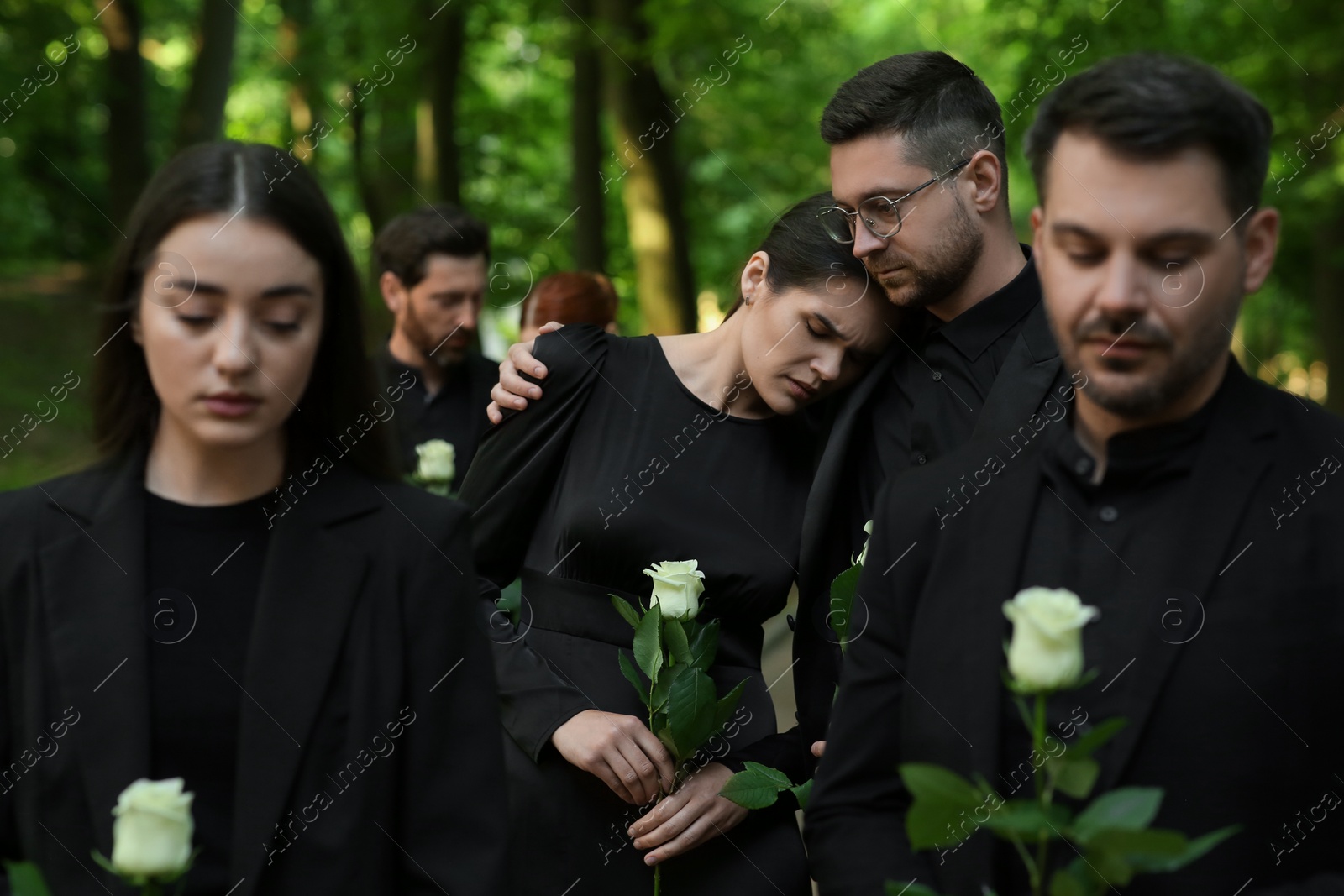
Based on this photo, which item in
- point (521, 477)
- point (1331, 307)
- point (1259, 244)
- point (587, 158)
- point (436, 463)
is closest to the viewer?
point (1259, 244)

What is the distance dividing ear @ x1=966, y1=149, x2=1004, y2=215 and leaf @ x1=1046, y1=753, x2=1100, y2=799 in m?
1.89

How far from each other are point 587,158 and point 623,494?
31.5ft

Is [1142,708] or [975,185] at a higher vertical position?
[975,185]

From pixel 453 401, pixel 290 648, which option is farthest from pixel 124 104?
pixel 290 648

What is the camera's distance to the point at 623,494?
335 cm

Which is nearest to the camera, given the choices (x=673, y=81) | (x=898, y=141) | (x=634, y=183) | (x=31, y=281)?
(x=898, y=141)

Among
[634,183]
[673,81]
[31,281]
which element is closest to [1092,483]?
[634,183]

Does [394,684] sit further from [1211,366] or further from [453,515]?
[1211,366]

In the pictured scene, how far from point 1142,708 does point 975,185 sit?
1647 millimetres

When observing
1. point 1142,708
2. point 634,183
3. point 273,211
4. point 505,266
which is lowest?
point 1142,708

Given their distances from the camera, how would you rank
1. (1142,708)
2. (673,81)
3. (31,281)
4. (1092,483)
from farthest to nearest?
1. (31,281)
2. (673,81)
3. (1092,483)
4. (1142,708)

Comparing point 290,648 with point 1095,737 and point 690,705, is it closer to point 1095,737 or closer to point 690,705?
point 690,705

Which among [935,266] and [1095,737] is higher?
[935,266]

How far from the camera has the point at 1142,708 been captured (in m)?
2.03
